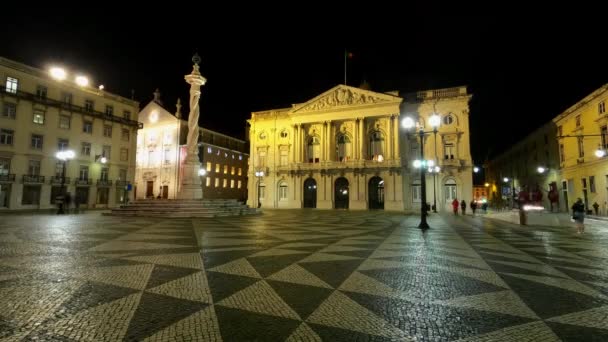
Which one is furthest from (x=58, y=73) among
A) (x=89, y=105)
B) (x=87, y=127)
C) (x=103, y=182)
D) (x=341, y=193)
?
(x=341, y=193)

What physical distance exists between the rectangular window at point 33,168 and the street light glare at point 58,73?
34.5 feet

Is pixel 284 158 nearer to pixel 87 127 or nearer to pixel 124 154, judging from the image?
pixel 124 154

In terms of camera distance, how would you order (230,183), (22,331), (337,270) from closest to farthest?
(22,331)
(337,270)
(230,183)

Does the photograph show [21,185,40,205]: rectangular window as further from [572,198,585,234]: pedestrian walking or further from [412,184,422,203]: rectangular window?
[572,198,585,234]: pedestrian walking

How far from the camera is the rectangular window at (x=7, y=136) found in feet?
117

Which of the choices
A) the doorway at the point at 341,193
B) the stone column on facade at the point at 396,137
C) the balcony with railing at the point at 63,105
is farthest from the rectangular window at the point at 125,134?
the stone column on facade at the point at 396,137

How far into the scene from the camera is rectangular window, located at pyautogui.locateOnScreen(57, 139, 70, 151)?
40500mm

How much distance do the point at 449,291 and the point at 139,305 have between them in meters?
4.96

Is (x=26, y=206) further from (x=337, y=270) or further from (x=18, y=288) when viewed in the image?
(x=337, y=270)

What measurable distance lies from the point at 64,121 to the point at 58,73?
19.1ft

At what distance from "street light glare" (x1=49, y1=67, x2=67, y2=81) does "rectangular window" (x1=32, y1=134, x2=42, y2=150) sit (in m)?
7.49

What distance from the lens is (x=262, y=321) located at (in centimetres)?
428

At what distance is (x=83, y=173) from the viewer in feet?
140

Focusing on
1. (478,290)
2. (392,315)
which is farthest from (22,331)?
(478,290)
